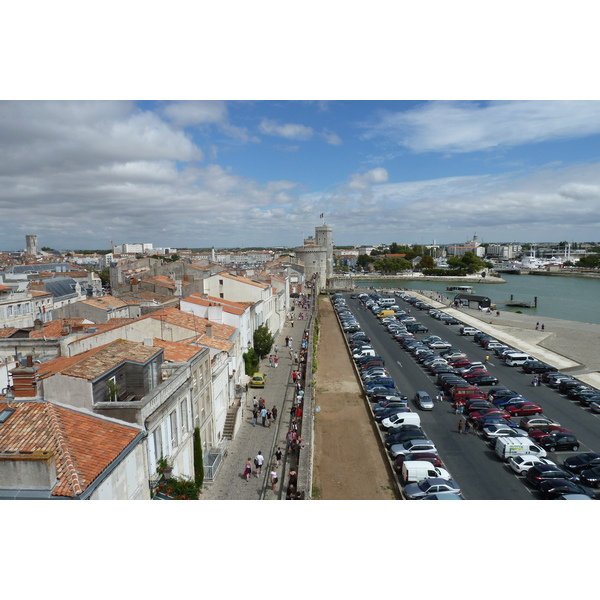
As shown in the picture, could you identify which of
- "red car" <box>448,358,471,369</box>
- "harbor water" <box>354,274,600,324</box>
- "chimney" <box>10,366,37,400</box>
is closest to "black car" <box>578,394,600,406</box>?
"red car" <box>448,358,471,369</box>

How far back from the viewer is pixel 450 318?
4359cm

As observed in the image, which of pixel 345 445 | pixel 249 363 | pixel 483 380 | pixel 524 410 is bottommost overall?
pixel 345 445

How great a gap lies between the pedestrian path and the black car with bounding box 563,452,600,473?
9508 mm

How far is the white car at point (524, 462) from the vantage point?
1361cm

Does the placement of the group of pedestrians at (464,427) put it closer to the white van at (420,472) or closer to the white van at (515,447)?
the white van at (515,447)

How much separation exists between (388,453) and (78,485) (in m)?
11.5

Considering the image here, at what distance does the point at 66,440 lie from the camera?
24.0 feet

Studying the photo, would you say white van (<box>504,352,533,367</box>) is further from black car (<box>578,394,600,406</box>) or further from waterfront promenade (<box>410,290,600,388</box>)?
black car (<box>578,394,600,406</box>)

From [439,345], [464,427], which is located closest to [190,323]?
[464,427]

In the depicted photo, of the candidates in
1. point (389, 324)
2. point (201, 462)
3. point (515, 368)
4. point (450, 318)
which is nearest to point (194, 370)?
point (201, 462)

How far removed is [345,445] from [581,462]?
7936 millimetres

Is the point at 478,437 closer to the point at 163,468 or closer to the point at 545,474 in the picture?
the point at 545,474

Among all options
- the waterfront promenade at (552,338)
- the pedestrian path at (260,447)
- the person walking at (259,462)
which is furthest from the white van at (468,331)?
the person walking at (259,462)

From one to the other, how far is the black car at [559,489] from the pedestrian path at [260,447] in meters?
7.72
